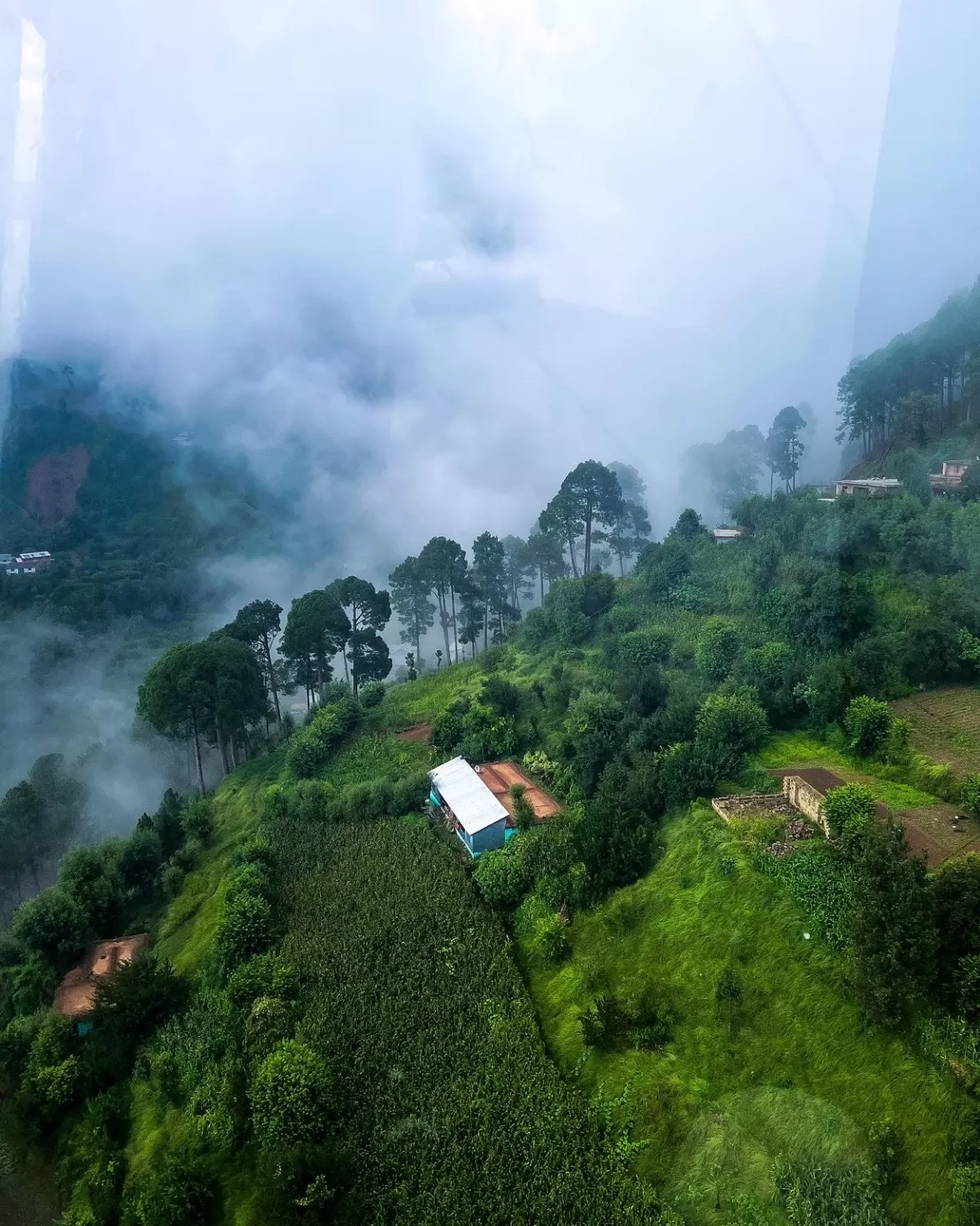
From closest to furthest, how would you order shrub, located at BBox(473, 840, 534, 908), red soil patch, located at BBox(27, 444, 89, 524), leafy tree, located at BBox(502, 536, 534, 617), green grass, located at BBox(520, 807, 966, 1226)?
green grass, located at BBox(520, 807, 966, 1226), shrub, located at BBox(473, 840, 534, 908), leafy tree, located at BBox(502, 536, 534, 617), red soil patch, located at BBox(27, 444, 89, 524)

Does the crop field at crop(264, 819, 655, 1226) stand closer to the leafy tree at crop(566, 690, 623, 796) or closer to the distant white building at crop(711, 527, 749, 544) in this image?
the leafy tree at crop(566, 690, 623, 796)

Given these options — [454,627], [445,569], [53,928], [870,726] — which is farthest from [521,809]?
[454,627]

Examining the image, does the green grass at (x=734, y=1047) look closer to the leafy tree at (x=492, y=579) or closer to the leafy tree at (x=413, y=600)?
the leafy tree at (x=413, y=600)

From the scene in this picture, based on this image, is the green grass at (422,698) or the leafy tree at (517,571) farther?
the leafy tree at (517,571)

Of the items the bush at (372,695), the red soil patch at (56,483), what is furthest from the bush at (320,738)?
the red soil patch at (56,483)

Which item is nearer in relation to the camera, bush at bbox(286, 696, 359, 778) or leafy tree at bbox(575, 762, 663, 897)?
leafy tree at bbox(575, 762, 663, 897)

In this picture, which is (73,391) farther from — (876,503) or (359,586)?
(876,503)

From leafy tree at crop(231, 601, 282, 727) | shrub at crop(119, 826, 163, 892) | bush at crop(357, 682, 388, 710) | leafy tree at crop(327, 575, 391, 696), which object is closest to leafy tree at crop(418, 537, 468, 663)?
leafy tree at crop(327, 575, 391, 696)
